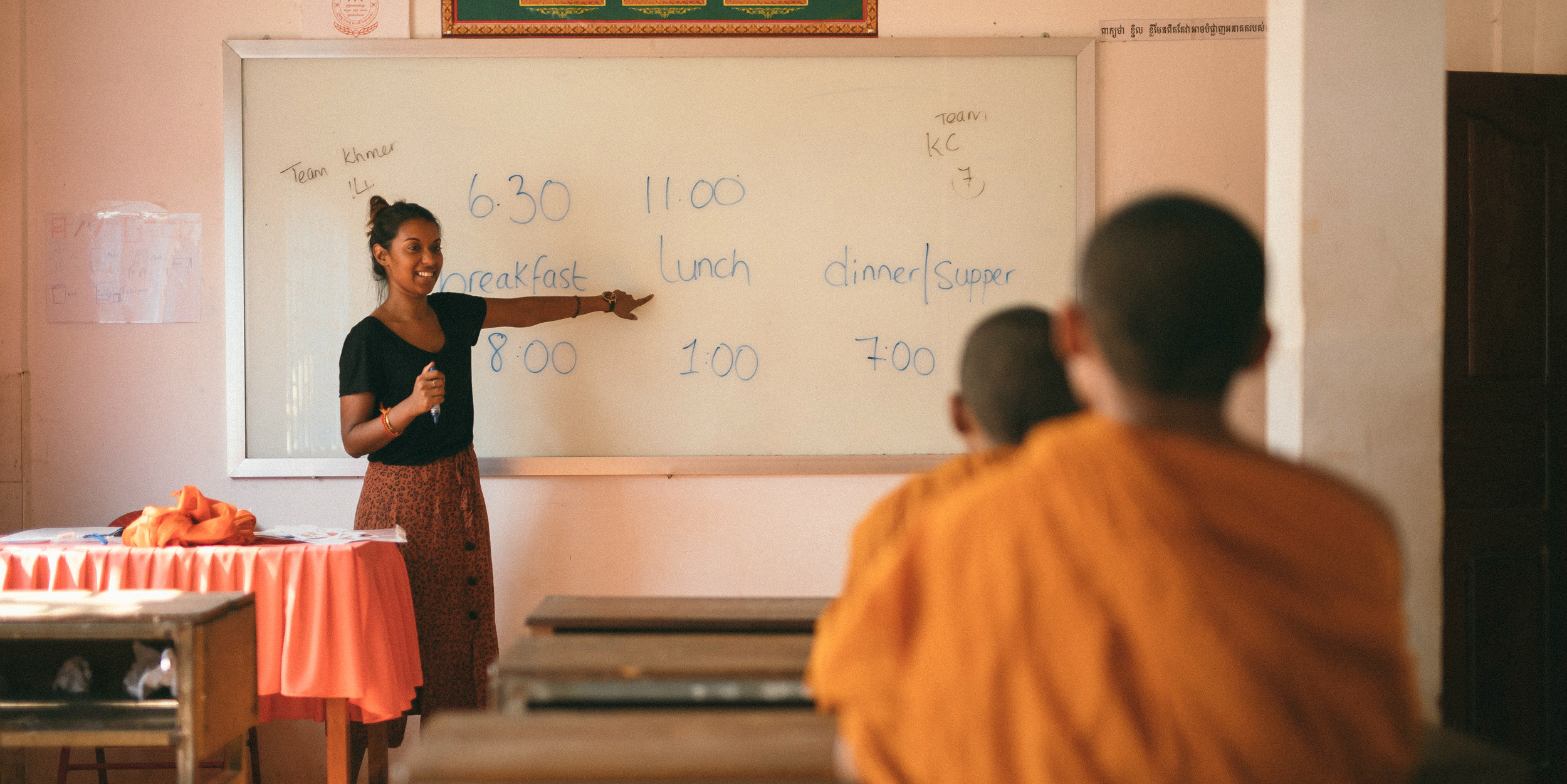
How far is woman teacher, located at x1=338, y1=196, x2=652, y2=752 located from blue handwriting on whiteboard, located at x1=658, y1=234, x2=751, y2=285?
658 mm

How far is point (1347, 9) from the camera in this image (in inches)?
74.2

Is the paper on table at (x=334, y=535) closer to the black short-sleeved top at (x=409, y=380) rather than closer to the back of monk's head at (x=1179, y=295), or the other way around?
the black short-sleeved top at (x=409, y=380)

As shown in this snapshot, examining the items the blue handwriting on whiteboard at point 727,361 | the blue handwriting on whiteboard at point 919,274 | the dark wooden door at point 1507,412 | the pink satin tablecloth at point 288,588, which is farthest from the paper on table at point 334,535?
the dark wooden door at point 1507,412

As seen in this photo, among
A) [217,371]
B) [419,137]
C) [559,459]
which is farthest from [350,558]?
[419,137]

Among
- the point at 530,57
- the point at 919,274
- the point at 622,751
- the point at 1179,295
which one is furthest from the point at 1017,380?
the point at 530,57

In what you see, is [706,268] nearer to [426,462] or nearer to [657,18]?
[657,18]

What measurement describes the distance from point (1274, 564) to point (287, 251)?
2.92 metres

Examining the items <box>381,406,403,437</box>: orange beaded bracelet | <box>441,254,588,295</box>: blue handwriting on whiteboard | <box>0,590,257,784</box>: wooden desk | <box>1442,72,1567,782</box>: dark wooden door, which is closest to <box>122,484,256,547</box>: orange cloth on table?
<box>0,590,257,784</box>: wooden desk

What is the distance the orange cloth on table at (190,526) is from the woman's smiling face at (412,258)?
0.70m

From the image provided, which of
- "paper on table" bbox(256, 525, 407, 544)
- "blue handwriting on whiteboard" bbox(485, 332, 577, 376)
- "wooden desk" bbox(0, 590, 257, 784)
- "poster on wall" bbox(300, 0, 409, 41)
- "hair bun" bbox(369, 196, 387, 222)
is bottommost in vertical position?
"wooden desk" bbox(0, 590, 257, 784)

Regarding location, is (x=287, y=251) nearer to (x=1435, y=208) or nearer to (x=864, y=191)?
(x=864, y=191)

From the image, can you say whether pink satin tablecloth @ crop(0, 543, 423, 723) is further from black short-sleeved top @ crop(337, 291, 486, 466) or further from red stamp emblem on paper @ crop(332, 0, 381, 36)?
red stamp emblem on paper @ crop(332, 0, 381, 36)

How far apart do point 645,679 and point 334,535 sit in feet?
4.36

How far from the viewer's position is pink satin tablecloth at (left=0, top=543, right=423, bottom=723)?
2.14m
